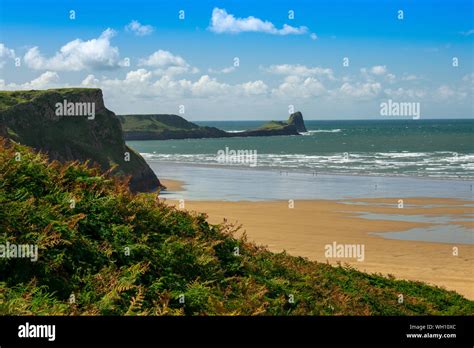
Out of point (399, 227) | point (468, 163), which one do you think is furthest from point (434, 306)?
point (468, 163)

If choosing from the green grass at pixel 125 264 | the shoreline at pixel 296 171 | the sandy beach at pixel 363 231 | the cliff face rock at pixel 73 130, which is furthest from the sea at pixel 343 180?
the green grass at pixel 125 264

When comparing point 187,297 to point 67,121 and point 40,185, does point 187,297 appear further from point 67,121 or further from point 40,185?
point 67,121

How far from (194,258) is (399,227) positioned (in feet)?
98.6

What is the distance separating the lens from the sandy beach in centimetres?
2758

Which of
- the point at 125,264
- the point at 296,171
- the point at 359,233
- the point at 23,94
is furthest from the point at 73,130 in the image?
the point at 125,264

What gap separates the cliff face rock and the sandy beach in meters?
13.7

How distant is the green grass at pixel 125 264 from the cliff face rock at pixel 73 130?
43694mm

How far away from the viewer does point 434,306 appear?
49.4ft

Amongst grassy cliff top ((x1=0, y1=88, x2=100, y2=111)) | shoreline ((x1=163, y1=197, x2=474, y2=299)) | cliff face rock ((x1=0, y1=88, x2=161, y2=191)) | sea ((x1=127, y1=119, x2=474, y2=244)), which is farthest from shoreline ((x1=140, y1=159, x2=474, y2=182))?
grassy cliff top ((x1=0, y1=88, x2=100, y2=111))

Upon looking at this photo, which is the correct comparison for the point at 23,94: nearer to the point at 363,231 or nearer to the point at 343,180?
the point at 343,180

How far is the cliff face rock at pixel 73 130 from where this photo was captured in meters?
57.8

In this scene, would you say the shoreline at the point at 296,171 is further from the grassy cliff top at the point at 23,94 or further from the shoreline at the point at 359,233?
the grassy cliff top at the point at 23,94
